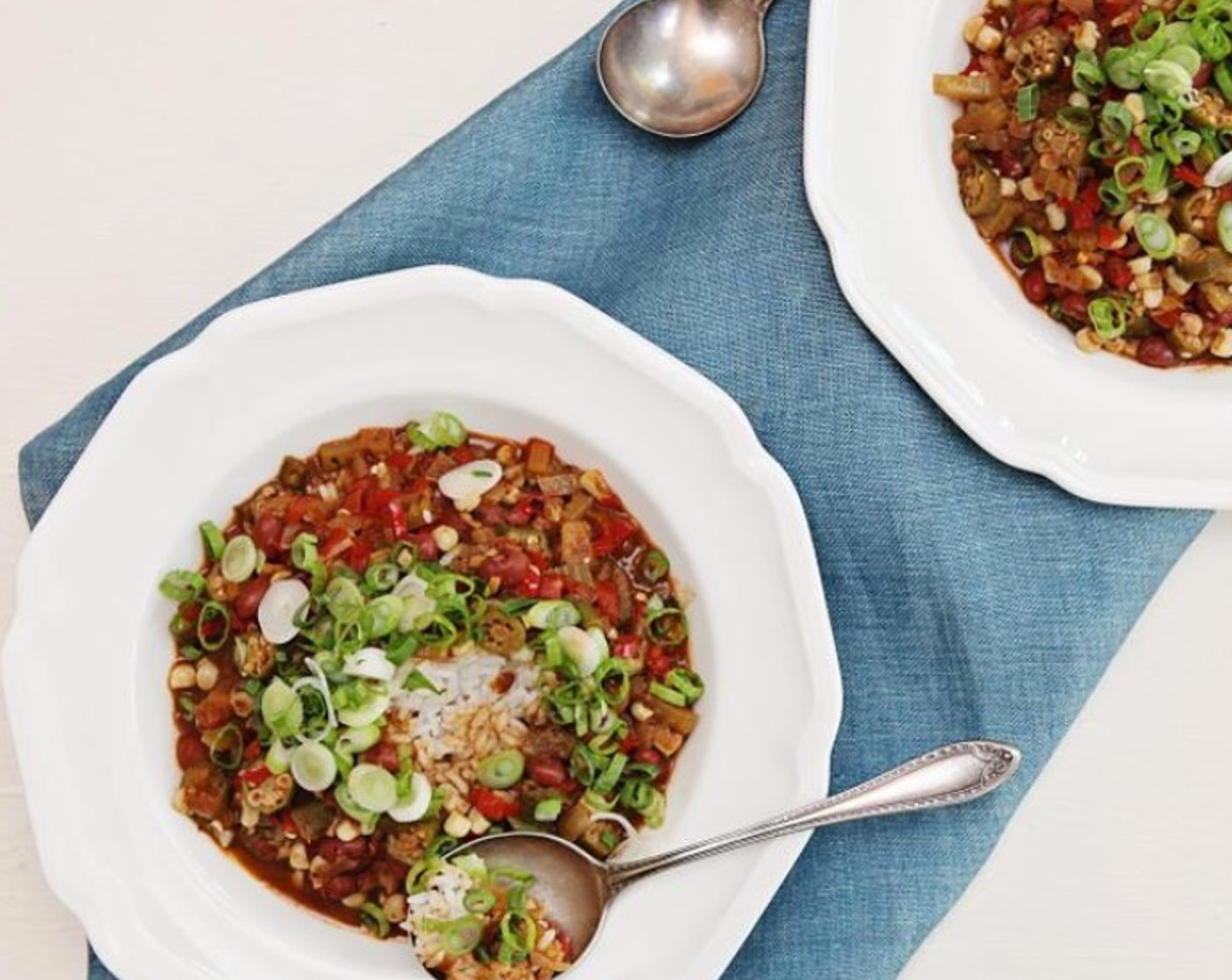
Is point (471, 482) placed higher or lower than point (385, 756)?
higher

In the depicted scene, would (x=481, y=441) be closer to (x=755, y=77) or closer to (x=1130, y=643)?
(x=755, y=77)

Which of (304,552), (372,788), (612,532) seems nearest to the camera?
(372,788)

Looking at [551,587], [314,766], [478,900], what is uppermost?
[551,587]

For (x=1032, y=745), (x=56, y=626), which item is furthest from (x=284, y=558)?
(x=1032, y=745)

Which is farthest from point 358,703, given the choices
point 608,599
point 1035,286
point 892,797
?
point 1035,286

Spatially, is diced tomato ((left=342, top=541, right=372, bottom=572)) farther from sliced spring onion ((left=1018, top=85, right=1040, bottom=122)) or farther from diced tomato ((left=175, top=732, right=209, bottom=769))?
sliced spring onion ((left=1018, top=85, right=1040, bottom=122))

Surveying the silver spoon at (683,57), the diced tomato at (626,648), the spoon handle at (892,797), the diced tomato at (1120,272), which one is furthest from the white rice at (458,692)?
the diced tomato at (1120,272)

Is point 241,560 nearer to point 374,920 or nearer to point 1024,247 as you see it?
point 374,920
